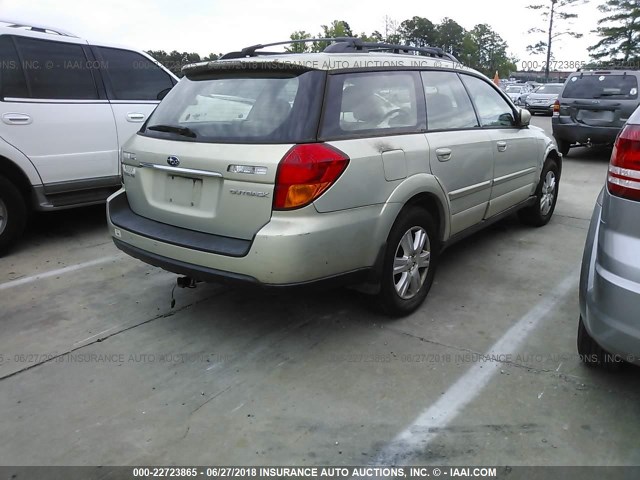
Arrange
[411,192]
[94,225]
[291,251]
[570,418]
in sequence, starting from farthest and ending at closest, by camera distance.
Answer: [94,225], [411,192], [291,251], [570,418]

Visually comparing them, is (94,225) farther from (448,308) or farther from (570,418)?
(570,418)

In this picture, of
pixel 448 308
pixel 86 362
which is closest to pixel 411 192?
pixel 448 308

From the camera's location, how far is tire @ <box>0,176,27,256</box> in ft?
15.6

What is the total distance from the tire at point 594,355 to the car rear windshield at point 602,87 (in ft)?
28.0

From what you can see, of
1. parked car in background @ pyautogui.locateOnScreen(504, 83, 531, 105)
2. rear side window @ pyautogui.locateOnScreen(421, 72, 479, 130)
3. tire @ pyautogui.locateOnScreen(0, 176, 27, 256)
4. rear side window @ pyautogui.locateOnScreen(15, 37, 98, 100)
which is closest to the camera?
rear side window @ pyautogui.locateOnScreen(421, 72, 479, 130)

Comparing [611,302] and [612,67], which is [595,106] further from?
[612,67]

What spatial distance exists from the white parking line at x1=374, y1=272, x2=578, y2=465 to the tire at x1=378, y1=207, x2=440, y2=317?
24.7 inches

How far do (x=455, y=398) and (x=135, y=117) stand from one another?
4.41 meters

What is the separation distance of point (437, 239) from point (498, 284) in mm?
781

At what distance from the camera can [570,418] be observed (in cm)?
261

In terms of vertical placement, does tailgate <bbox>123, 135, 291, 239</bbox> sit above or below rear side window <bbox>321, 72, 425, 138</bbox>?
below

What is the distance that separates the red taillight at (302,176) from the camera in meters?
2.83

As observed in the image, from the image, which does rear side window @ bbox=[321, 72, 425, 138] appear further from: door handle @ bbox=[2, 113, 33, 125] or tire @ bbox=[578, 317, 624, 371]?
door handle @ bbox=[2, 113, 33, 125]

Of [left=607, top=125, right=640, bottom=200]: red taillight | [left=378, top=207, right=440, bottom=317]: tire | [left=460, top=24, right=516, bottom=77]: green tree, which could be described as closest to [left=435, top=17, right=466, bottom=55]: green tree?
[left=460, top=24, right=516, bottom=77]: green tree
